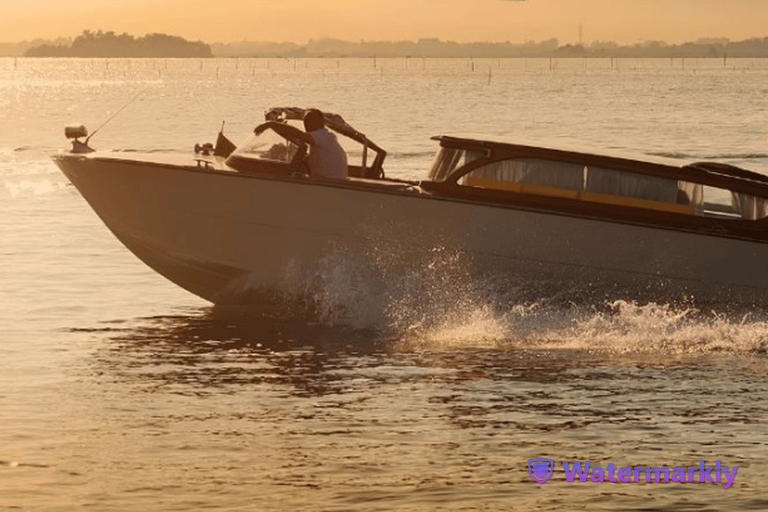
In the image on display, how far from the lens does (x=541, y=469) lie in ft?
36.2

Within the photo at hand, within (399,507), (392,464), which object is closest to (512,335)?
(392,464)

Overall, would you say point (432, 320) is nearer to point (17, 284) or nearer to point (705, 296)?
point (705, 296)

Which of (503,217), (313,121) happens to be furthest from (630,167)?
(313,121)

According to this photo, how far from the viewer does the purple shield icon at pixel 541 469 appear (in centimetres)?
1084

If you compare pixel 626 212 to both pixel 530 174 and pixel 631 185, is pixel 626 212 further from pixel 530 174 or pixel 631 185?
pixel 530 174

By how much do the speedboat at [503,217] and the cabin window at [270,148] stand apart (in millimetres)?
15

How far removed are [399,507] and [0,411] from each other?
4.22m

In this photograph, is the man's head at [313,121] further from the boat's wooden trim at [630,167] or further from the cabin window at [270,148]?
the boat's wooden trim at [630,167]

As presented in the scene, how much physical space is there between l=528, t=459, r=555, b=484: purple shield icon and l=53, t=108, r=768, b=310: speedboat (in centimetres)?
485

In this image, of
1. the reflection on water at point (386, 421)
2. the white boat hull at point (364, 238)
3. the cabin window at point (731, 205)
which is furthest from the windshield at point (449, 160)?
the cabin window at point (731, 205)

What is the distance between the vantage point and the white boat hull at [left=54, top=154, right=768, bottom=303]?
15.7 m

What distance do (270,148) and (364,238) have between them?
1435 millimetres

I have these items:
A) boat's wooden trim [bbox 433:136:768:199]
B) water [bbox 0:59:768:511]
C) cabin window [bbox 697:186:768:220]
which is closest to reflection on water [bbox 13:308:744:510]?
water [bbox 0:59:768:511]

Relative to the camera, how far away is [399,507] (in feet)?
33.2
